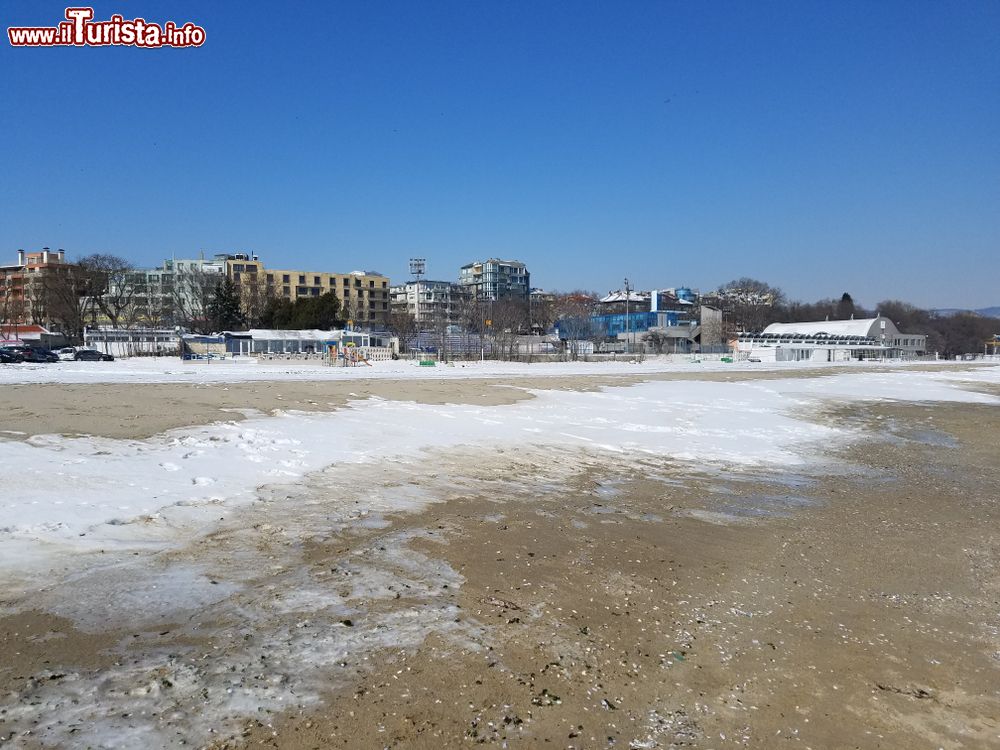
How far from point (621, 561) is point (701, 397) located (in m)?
19.7

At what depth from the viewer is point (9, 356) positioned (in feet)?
155

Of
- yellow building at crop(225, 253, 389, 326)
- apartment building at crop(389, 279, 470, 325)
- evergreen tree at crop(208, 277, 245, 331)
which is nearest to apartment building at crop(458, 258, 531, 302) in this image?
apartment building at crop(389, 279, 470, 325)

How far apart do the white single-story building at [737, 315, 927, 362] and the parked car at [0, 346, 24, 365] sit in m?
74.4

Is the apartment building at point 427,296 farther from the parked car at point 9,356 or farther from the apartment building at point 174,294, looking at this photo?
the parked car at point 9,356

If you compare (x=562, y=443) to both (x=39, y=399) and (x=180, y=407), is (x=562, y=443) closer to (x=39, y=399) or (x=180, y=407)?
(x=180, y=407)

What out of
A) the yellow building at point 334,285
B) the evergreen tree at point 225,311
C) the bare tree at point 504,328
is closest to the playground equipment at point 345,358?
the bare tree at point 504,328

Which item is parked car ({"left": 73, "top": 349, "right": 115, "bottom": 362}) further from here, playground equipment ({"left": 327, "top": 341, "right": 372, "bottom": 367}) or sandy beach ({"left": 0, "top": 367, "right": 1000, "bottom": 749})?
sandy beach ({"left": 0, "top": 367, "right": 1000, "bottom": 749})

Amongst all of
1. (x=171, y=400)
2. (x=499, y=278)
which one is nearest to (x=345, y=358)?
(x=171, y=400)

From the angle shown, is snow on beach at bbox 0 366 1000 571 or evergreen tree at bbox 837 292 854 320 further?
evergreen tree at bbox 837 292 854 320

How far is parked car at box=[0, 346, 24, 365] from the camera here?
46.8m

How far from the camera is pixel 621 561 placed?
6.64 m

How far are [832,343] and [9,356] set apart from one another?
99.4 m

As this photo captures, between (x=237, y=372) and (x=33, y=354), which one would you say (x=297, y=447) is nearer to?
(x=237, y=372)

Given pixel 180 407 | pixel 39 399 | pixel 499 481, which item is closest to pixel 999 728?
pixel 499 481
